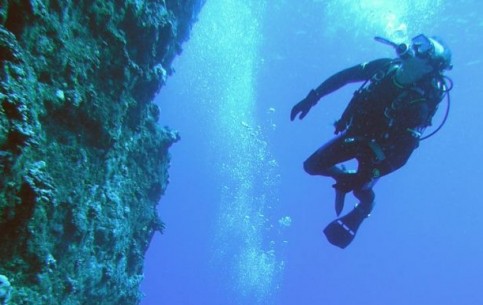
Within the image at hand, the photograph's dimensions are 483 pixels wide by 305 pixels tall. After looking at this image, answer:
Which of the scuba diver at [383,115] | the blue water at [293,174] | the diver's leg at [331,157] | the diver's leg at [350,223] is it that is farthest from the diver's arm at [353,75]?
the blue water at [293,174]

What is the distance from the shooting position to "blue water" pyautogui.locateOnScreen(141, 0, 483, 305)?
30.9 meters

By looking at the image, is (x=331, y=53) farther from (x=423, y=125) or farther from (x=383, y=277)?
(x=383, y=277)

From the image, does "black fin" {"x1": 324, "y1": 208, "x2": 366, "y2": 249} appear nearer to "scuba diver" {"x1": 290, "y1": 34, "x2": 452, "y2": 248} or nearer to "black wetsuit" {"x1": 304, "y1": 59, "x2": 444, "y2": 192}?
"scuba diver" {"x1": 290, "y1": 34, "x2": 452, "y2": 248}

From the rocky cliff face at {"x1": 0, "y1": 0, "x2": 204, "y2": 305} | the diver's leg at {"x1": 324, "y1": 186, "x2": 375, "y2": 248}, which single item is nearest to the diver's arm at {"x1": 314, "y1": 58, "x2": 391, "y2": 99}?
the diver's leg at {"x1": 324, "y1": 186, "x2": 375, "y2": 248}

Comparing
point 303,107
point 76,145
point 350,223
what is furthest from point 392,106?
point 76,145

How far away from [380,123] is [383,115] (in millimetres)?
101

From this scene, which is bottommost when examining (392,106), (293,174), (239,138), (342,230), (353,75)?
(342,230)

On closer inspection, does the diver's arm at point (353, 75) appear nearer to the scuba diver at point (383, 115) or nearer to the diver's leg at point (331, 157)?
the scuba diver at point (383, 115)

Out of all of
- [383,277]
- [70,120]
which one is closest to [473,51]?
[70,120]

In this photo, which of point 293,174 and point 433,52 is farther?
point 293,174

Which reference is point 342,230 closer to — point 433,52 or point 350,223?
point 350,223

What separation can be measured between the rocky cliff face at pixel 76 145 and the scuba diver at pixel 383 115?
2323 mm

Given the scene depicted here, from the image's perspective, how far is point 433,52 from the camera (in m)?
4.36

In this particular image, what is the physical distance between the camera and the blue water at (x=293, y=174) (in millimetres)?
30938
